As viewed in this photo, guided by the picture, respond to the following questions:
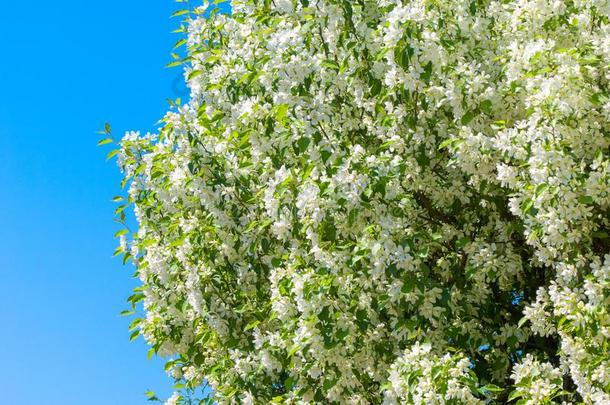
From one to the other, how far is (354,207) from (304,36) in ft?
5.82

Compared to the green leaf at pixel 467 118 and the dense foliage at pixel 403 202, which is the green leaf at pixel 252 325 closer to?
the dense foliage at pixel 403 202

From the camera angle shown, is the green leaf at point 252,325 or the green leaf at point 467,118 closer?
the green leaf at point 467,118

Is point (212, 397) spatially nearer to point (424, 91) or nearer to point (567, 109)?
point (424, 91)

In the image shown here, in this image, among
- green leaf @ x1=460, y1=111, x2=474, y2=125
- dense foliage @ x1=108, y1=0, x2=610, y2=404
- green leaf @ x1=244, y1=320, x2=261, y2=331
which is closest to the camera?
dense foliage @ x1=108, y1=0, x2=610, y2=404

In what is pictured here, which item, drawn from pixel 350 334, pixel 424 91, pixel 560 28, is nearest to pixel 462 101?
pixel 424 91

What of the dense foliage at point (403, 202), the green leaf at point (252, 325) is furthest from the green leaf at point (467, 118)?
the green leaf at point (252, 325)

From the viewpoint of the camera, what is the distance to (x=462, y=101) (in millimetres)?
7910

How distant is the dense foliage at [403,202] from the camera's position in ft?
23.7

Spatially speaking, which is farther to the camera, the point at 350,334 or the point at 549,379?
the point at 350,334

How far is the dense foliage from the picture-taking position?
7.23 meters

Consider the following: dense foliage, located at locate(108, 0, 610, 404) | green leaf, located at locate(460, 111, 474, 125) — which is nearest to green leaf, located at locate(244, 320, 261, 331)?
dense foliage, located at locate(108, 0, 610, 404)

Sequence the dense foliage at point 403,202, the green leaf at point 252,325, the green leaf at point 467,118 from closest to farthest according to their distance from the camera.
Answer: the dense foliage at point 403,202 → the green leaf at point 467,118 → the green leaf at point 252,325

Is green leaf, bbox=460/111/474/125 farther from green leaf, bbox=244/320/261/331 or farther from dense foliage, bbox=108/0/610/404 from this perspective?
green leaf, bbox=244/320/261/331

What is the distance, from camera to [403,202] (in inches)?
308
